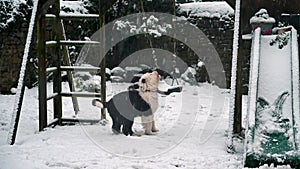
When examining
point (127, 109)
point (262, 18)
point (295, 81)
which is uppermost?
point (262, 18)

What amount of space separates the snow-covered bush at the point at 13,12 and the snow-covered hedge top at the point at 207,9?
3305 millimetres

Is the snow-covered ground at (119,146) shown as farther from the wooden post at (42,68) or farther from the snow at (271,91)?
the snow at (271,91)

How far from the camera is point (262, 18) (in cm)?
519

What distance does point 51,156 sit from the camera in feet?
12.9

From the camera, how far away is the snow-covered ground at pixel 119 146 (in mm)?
3791

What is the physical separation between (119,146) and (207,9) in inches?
229

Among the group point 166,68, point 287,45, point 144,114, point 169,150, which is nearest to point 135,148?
point 169,150

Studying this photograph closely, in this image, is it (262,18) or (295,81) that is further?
(262,18)

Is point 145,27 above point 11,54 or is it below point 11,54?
above

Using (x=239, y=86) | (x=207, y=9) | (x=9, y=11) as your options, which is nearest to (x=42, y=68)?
(x=239, y=86)

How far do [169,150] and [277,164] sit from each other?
1.25 meters

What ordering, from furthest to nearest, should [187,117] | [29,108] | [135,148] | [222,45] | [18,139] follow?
[222,45]
[29,108]
[187,117]
[18,139]
[135,148]

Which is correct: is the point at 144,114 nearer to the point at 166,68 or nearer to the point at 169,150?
the point at 169,150

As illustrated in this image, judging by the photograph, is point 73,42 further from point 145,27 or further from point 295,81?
point 145,27
